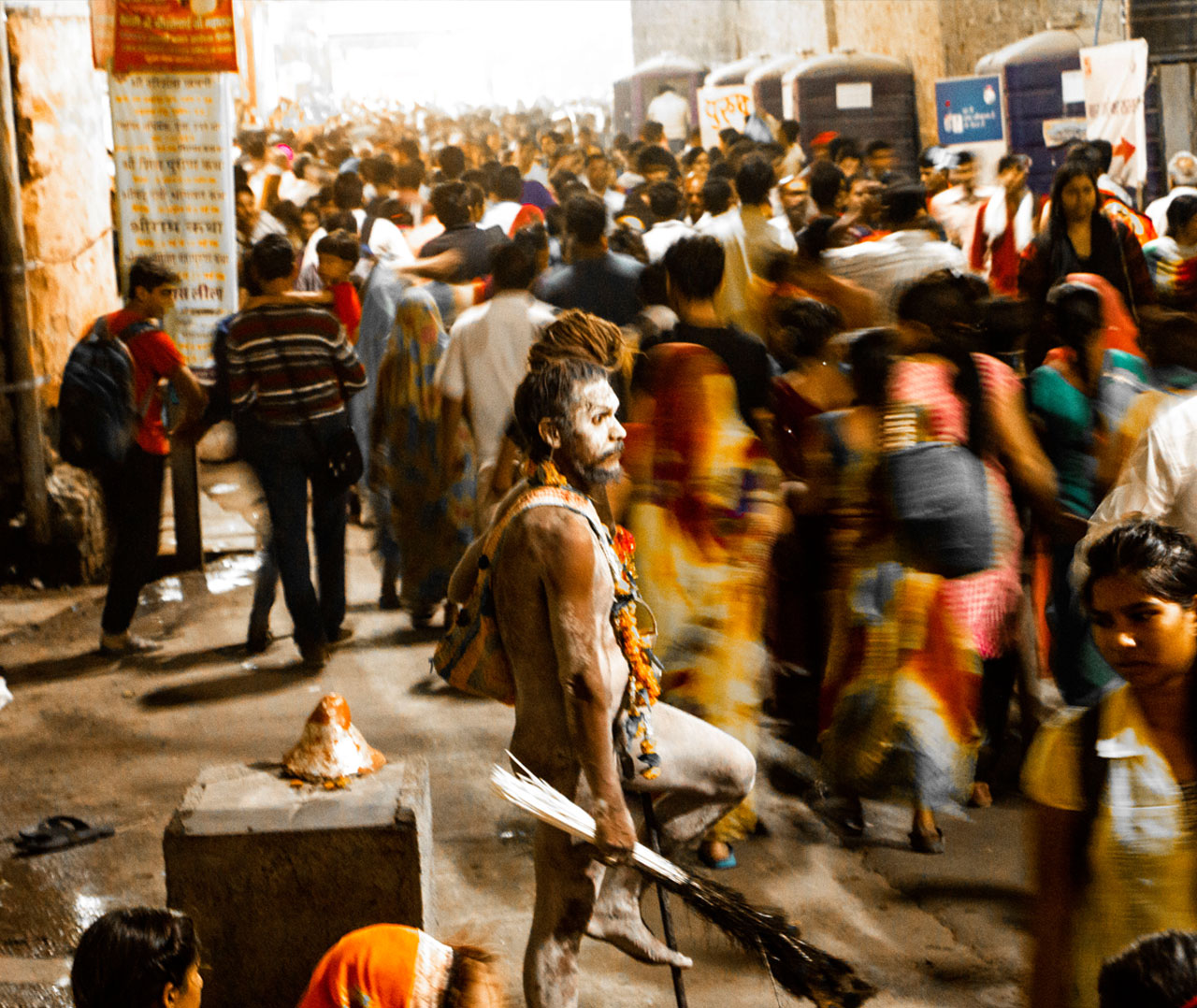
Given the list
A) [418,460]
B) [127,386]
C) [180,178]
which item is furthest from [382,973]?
[180,178]

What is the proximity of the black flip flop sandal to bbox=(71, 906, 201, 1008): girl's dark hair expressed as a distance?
3037 mm

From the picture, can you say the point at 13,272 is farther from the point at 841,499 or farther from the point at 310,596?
the point at 841,499

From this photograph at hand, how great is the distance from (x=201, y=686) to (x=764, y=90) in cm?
1580

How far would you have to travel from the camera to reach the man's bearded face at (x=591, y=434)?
3.40 metres

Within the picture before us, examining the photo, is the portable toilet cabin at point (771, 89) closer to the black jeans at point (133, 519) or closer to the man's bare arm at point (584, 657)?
the black jeans at point (133, 519)

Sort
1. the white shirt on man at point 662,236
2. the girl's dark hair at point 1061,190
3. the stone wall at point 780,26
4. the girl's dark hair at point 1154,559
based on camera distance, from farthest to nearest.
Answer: the stone wall at point 780,26 → the white shirt on man at point 662,236 → the girl's dark hair at point 1061,190 → the girl's dark hair at point 1154,559

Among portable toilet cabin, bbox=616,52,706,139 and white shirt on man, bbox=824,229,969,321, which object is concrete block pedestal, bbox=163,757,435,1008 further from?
portable toilet cabin, bbox=616,52,706,139

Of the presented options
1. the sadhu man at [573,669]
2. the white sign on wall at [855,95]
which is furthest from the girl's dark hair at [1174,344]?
the white sign on wall at [855,95]

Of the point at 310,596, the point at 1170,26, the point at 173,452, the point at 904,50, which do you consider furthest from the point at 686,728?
the point at 904,50

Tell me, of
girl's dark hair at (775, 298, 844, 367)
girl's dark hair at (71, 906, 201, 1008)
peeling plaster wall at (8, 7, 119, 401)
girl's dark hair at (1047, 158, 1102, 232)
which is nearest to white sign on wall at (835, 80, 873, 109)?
girl's dark hair at (1047, 158, 1102, 232)

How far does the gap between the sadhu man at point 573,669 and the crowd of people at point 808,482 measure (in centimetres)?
1

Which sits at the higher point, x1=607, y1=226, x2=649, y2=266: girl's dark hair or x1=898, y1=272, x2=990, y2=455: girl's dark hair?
x1=607, y1=226, x2=649, y2=266: girl's dark hair

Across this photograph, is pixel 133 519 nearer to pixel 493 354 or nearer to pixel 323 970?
pixel 493 354

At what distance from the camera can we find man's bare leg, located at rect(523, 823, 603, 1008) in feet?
11.2
